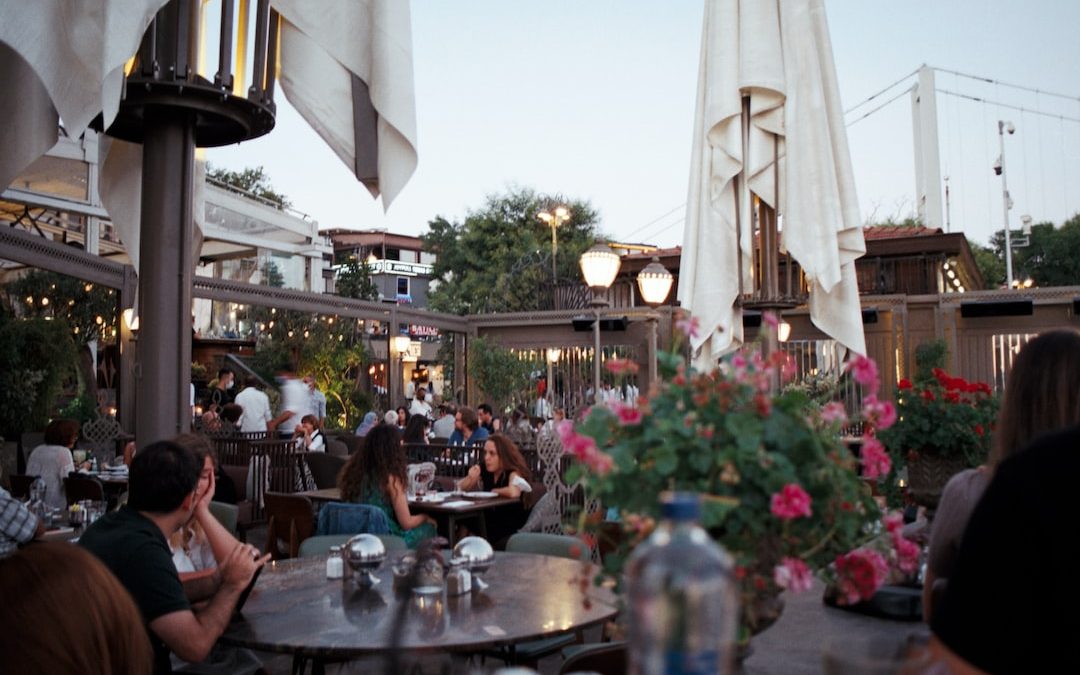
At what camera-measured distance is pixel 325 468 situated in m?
9.52

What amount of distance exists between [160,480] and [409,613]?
3.22 feet

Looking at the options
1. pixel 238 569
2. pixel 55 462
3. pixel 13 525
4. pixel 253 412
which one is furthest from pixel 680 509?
pixel 253 412

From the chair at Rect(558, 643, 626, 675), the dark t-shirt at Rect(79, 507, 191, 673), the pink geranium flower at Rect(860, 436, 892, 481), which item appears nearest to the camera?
the pink geranium flower at Rect(860, 436, 892, 481)

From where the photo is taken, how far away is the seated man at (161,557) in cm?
268

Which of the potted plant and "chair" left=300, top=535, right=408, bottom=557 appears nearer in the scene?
the potted plant

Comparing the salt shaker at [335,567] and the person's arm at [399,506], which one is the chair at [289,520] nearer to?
the person's arm at [399,506]

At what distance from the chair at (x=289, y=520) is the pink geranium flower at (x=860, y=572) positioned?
16.9 feet

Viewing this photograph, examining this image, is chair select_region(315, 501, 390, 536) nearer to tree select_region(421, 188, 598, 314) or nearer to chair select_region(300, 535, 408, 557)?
chair select_region(300, 535, 408, 557)

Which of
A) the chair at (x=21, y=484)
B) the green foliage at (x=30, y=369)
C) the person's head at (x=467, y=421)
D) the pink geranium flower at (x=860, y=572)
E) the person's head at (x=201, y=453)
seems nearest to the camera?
the pink geranium flower at (x=860, y=572)

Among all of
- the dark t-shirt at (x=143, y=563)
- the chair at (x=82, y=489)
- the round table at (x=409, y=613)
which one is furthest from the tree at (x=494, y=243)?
the dark t-shirt at (x=143, y=563)

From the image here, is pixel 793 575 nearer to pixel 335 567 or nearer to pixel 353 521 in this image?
pixel 335 567

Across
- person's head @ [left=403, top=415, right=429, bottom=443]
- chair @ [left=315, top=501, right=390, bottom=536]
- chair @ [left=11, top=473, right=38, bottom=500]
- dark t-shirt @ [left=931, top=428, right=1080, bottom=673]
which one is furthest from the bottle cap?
person's head @ [left=403, top=415, right=429, bottom=443]

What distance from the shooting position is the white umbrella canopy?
4926 mm

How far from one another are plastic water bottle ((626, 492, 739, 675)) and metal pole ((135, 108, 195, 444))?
9.96ft
